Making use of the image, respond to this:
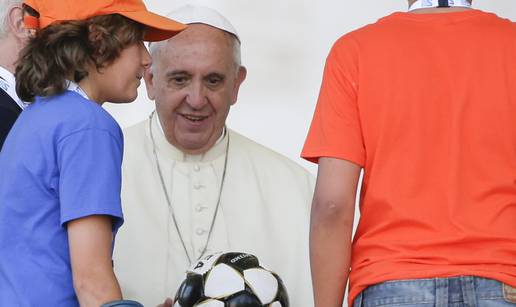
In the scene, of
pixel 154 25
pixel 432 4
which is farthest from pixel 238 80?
pixel 432 4

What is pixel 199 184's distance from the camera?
16.0ft

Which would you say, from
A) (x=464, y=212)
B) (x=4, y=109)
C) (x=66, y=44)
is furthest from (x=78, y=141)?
(x=464, y=212)

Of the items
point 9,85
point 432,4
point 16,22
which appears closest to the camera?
point 432,4

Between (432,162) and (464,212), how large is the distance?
145 millimetres

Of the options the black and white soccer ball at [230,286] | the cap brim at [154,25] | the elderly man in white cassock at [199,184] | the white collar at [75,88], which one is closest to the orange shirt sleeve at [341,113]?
the cap brim at [154,25]

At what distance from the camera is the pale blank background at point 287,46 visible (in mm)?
5402

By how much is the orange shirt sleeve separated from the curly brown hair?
542 millimetres

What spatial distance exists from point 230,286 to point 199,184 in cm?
119

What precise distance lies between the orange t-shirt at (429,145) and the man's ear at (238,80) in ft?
6.76

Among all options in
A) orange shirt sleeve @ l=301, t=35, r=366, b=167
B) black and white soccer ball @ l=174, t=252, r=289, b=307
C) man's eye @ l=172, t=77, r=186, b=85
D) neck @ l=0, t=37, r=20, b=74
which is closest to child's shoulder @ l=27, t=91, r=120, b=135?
orange shirt sleeve @ l=301, t=35, r=366, b=167

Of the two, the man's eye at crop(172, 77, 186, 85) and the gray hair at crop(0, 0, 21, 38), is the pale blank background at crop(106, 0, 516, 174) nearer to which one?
the man's eye at crop(172, 77, 186, 85)

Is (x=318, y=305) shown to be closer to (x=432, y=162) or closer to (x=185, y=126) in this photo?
(x=432, y=162)

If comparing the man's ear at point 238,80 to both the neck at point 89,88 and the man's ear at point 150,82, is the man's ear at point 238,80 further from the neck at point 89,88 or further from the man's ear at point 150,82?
the neck at point 89,88

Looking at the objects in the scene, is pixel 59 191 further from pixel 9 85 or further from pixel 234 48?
pixel 234 48
